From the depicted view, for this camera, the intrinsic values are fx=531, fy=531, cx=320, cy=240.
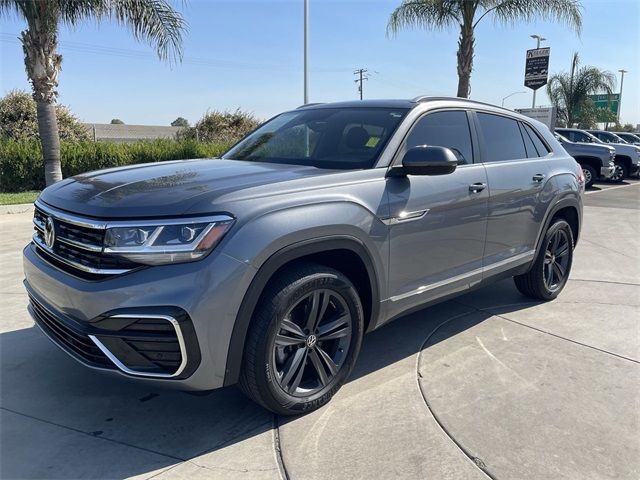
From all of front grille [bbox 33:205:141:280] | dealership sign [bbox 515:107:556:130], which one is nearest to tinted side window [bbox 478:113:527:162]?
front grille [bbox 33:205:141:280]

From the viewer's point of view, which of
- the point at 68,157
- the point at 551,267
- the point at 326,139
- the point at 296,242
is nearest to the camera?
the point at 296,242

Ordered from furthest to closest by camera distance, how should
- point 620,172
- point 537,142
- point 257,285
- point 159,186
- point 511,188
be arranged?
point 620,172 < point 537,142 < point 511,188 < point 159,186 < point 257,285

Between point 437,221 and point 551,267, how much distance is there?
85.7 inches

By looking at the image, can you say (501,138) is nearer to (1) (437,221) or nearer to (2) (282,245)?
(1) (437,221)

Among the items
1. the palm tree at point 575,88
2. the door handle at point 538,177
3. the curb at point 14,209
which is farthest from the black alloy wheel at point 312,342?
the palm tree at point 575,88

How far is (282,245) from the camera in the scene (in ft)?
8.79

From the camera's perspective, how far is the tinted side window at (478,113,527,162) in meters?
4.26

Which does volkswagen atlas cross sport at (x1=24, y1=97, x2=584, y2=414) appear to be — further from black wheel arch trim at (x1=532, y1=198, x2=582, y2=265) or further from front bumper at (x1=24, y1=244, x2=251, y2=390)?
black wheel arch trim at (x1=532, y1=198, x2=582, y2=265)

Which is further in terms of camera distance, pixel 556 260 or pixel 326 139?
pixel 556 260

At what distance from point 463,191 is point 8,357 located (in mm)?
3388

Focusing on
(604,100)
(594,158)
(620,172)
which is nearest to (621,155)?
(620,172)

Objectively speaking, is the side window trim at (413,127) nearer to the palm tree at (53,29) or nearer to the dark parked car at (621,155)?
the palm tree at (53,29)

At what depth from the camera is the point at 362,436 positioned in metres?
2.84

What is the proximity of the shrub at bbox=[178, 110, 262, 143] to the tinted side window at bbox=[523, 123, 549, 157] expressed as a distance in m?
18.1
